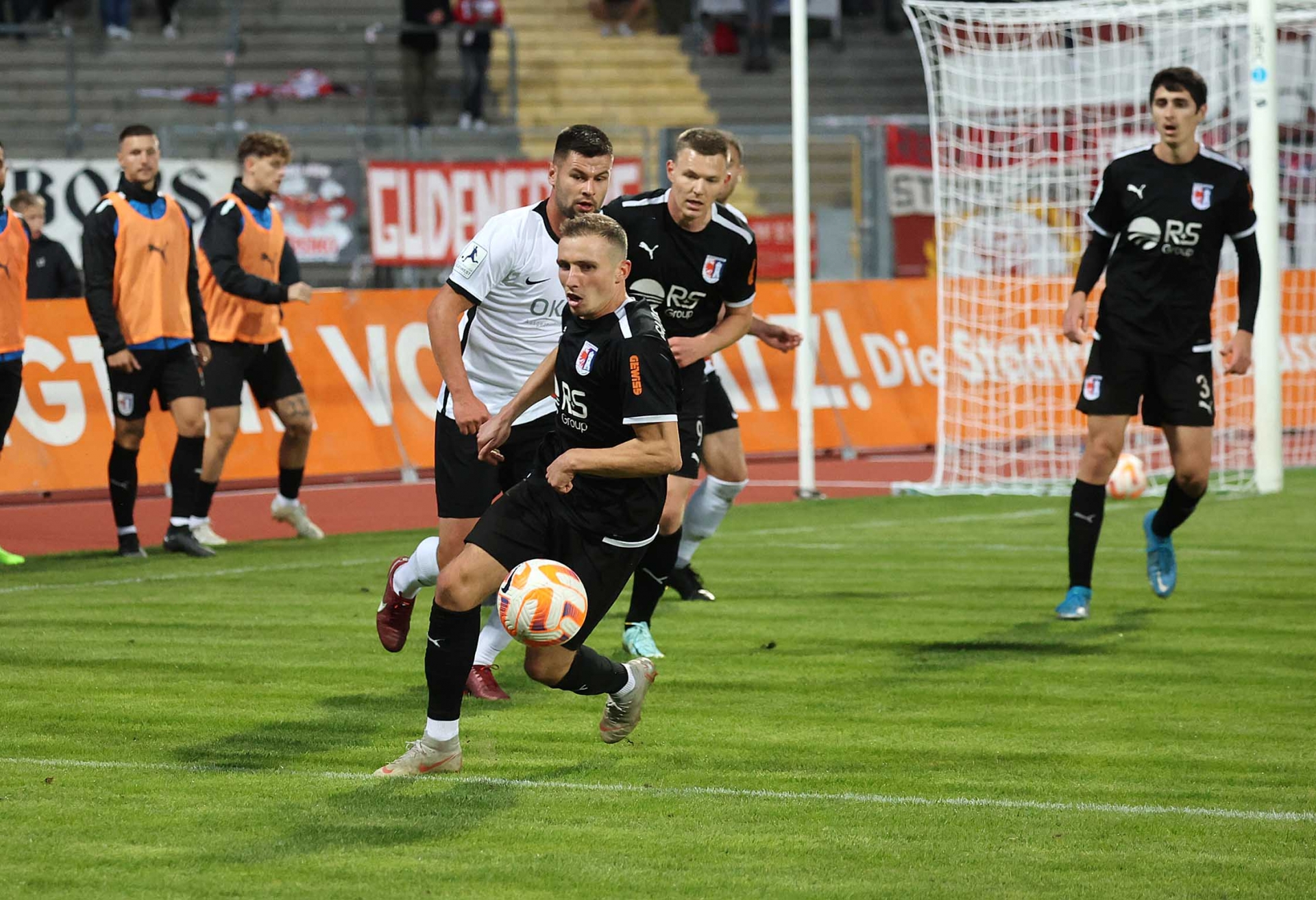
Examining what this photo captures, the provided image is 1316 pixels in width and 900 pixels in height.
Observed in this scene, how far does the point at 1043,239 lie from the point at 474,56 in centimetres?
954

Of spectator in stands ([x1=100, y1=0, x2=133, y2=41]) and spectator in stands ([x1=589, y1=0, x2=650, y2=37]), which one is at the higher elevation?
spectator in stands ([x1=589, y1=0, x2=650, y2=37])

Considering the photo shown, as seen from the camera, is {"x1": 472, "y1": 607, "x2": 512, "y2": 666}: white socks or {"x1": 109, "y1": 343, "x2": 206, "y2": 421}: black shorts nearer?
{"x1": 472, "y1": 607, "x2": 512, "y2": 666}: white socks

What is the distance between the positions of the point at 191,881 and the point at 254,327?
7.79 metres

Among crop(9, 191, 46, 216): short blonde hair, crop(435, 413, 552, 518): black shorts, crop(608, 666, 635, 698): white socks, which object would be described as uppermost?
crop(9, 191, 46, 216): short blonde hair

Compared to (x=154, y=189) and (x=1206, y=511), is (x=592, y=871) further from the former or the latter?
(x=1206, y=511)

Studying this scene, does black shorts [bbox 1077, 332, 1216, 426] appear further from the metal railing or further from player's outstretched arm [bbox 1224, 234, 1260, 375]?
the metal railing

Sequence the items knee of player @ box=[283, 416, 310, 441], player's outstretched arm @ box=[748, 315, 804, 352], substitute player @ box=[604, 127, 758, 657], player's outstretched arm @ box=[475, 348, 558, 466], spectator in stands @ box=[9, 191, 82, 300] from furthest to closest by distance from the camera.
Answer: spectator in stands @ box=[9, 191, 82, 300]
knee of player @ box=[283, 416, 310, 441]
player's outstretched arm @ box=[748, 315, 804, 352]
substitute player @ box=[604, 127, 758, 657]
player's outstretched arm @ box=[475, 348, 558, 466]

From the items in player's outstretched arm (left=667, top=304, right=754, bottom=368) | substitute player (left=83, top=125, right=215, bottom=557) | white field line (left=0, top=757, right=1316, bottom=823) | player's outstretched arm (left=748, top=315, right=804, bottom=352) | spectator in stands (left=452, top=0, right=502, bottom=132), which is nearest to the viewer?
white field line (left=0, top=757, right=1316, bottom=823)

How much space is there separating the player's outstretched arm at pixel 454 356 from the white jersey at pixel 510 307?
80 mm

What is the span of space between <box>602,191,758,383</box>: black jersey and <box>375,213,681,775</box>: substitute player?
2159mm

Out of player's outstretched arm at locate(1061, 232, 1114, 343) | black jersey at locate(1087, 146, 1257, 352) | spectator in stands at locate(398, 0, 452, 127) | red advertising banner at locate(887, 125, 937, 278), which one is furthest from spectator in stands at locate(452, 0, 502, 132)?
black jersey at locate(1087, 146, 1257, 352)

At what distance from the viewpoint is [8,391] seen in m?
11.2

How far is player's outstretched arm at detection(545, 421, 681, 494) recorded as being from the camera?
5695 millimetres

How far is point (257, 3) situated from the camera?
26.0m
